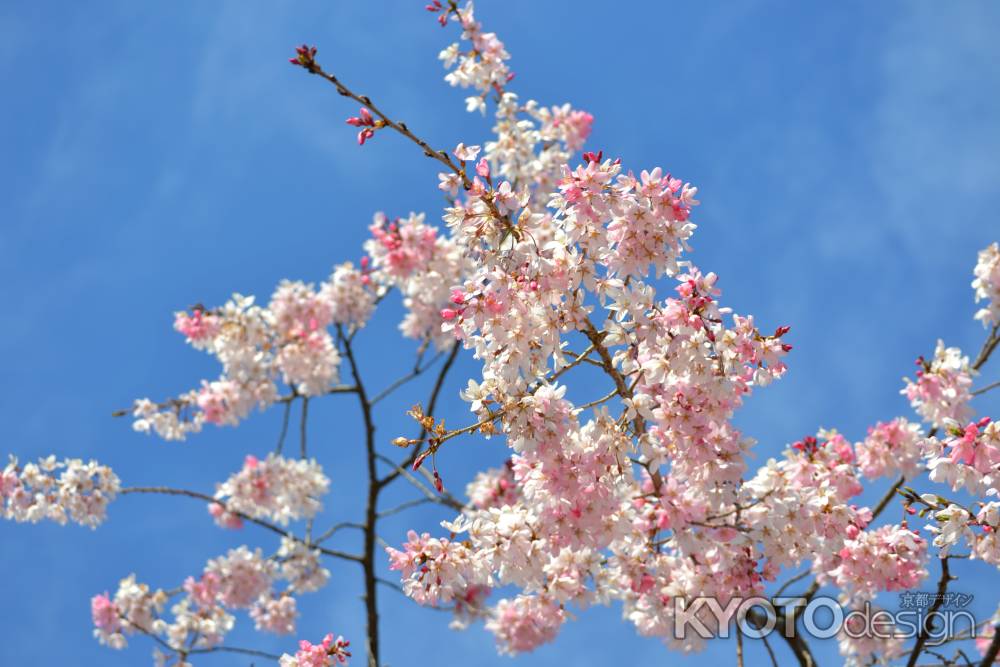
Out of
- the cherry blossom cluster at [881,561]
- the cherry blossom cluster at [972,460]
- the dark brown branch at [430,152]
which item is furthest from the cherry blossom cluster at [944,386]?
the dark brown branch at [430,152]

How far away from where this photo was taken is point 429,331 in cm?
934

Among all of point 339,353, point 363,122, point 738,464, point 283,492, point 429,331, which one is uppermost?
point 429,331

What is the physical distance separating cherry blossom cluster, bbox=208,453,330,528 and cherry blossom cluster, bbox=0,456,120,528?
121cm

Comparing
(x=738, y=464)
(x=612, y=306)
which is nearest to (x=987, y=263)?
(x=738, y=464)

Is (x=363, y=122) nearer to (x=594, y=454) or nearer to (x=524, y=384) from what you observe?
(x=524, y=384)

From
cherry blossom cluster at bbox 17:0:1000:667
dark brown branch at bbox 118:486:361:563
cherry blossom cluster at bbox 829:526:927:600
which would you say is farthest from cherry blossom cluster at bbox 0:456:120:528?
cherry blossom cluster at bbox 829:526:927:600

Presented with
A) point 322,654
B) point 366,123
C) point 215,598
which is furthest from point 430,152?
point 215,598

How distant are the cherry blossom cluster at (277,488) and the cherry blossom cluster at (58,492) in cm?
121

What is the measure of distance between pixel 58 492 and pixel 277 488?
1.95 m

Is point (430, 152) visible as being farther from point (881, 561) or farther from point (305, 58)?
point (881, 561)

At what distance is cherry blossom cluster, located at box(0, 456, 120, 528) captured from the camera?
739 centimetres

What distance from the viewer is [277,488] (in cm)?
844

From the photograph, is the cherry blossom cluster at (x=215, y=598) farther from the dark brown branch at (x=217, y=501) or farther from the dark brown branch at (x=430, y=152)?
the dark brown branch at (x=430, y=152)

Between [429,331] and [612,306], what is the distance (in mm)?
5727
